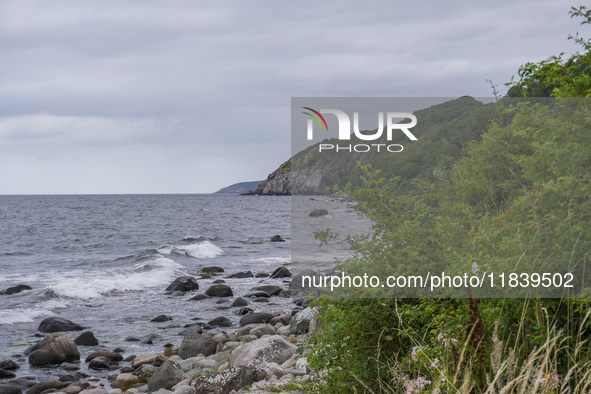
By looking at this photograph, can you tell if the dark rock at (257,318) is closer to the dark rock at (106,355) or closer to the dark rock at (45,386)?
the dark rock at (106,355)

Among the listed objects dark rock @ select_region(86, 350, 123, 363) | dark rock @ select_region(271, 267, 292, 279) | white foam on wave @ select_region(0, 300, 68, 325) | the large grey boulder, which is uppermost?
the large grey boulder

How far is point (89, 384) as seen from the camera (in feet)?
37.7

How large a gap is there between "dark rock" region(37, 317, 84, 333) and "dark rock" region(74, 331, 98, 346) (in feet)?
4.13

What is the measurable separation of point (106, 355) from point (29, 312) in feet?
19.1

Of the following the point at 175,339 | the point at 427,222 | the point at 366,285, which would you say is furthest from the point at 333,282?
the point at 175,339

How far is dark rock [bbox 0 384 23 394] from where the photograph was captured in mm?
10879

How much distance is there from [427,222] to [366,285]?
1.01 m

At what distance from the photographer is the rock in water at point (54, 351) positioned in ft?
42.2

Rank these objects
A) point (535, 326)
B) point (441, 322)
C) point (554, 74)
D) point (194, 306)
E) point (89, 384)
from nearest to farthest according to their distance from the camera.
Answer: point (535, 326) → point (441, 322) → point (554, 74) → point (89, 384) → point (194, 306)

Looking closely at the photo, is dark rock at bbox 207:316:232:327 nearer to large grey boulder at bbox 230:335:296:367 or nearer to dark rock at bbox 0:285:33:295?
large grey boulder at bbox 230:335:296:367

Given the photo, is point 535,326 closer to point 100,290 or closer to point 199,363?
point 199,363

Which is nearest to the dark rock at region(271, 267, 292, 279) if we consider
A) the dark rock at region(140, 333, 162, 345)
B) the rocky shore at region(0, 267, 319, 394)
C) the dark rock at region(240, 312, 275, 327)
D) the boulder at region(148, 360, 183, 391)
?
the rocky shore at region(0, 267, 319, 394)

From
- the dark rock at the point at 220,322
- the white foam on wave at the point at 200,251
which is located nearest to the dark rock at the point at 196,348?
the dark rock at the point at 220,322

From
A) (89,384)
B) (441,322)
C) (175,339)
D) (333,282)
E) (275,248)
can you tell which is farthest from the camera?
(275,248)
